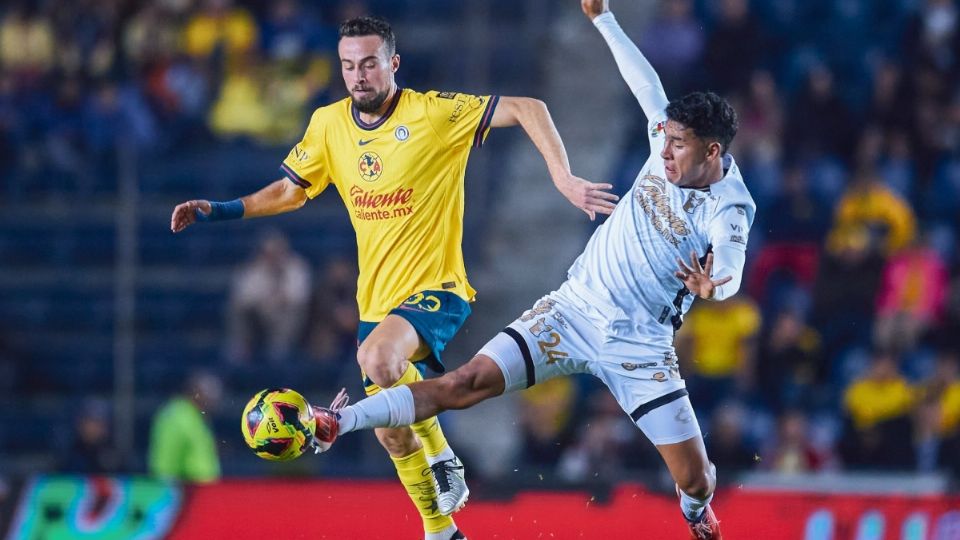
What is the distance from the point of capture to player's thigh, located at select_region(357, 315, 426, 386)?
7.90 m

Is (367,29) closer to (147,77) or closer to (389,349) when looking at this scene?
(389,349)

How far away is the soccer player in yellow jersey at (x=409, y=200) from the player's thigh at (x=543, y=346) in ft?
1.51

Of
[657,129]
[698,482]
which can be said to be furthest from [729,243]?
[698,482]

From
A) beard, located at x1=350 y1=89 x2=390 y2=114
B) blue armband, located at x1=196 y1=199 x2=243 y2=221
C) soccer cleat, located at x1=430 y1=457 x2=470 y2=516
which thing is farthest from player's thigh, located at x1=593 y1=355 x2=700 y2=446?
blue armband, located at x1=196 y1=199 x2=243 y2=221

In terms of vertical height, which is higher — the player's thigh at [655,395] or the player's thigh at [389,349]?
the player's thigh at [389,349]

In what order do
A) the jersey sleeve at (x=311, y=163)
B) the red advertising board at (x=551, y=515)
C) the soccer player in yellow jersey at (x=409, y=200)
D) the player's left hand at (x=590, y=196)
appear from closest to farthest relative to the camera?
1. the player's left hand at (x=590, y=196)
2. the soccer player in yellow jersey at (x=409, y=200)
3. the jersey sleeve at (x=311, y=163)
4. the red advertising board at (x=551, y=515)

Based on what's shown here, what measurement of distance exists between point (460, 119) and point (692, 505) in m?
2.39

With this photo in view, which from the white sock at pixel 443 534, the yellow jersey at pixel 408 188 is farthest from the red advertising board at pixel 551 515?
the yellow jersey at pixel 408 188

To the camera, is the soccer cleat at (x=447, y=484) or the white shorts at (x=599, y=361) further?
the soccer cleat at (x=447, y=484)

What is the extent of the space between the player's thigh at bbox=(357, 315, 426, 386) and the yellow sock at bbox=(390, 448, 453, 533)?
0.65m

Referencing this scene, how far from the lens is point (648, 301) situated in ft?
26.3

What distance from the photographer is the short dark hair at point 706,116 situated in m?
7.71

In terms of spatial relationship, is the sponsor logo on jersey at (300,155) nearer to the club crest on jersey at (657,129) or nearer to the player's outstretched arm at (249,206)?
the player's outstretched arm at (249,206)

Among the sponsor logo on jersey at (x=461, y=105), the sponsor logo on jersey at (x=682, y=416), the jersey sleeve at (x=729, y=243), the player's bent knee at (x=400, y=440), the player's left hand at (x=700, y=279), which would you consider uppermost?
the sponsor logo on jersey at (x=461, y=105)
